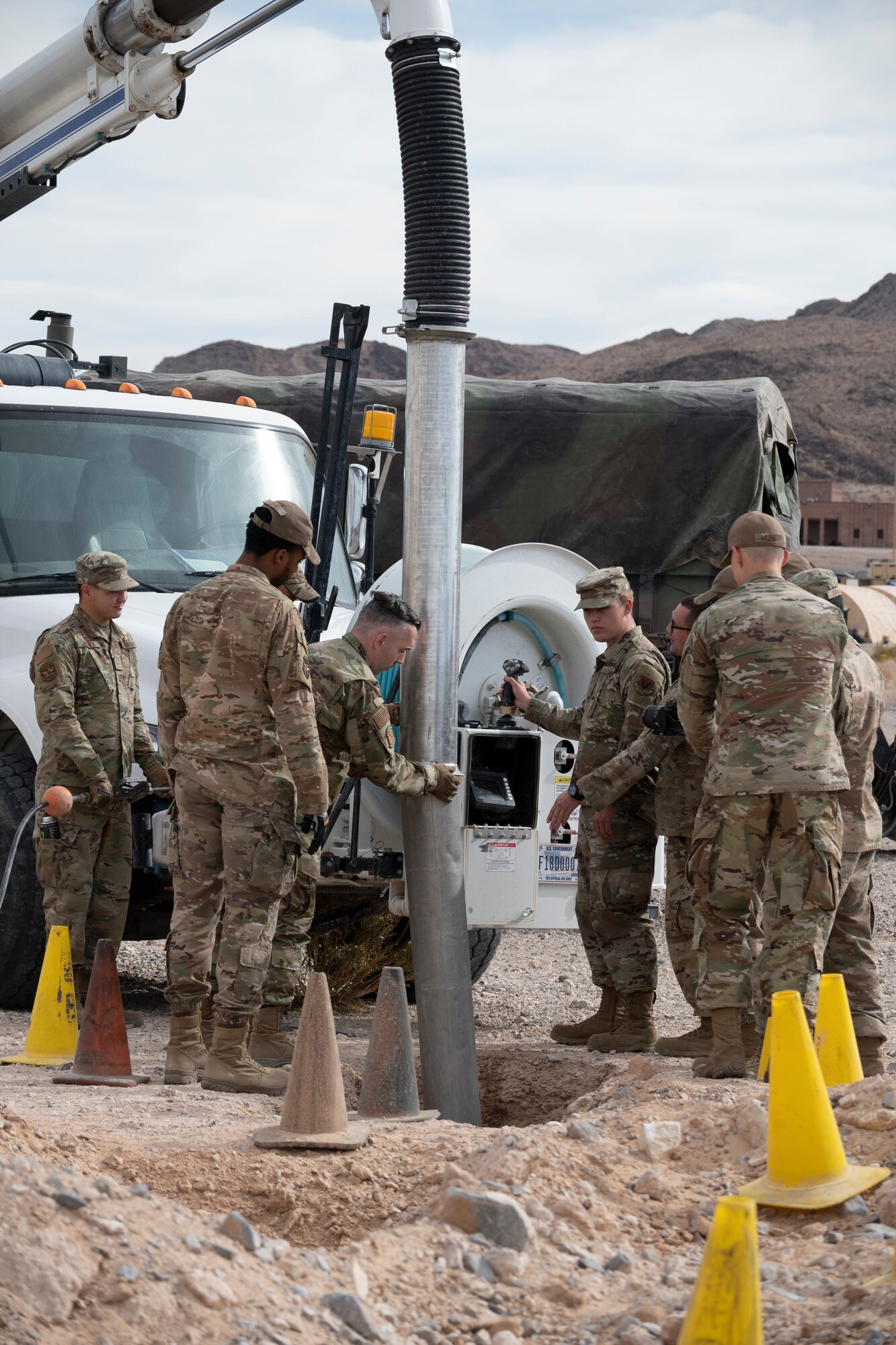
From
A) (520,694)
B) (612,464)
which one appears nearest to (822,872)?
(520,694)

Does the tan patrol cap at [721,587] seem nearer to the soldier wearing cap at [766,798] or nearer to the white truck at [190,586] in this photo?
the soldier wearing cap at [766,798]

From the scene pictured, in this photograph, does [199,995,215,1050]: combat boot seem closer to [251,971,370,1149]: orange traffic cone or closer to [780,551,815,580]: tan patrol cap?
[251,971,370,1149]: orange traffic cone

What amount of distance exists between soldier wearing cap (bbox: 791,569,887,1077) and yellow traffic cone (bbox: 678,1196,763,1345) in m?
2.99

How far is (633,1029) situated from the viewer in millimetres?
6293

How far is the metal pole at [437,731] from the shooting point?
5.41m

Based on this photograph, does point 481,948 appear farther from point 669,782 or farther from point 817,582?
point 817,582

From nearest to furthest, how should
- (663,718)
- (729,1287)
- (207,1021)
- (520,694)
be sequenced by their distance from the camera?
(729,1287), (663,718), (207,1021), (520,694)

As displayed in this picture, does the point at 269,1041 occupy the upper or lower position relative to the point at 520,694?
lower

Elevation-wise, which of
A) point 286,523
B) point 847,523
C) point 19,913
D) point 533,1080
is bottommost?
point 533,1080

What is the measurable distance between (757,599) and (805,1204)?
2193 millimetres

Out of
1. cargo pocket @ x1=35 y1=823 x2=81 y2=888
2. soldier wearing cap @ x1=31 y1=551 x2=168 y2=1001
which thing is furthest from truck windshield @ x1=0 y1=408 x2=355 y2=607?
cargo pocket @ x1=35 y1=823 x2=81 y2=888

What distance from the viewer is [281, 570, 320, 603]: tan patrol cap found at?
5.50 meters

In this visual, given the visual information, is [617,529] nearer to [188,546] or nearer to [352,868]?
[188,546]

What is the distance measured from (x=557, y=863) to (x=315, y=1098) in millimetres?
2237
